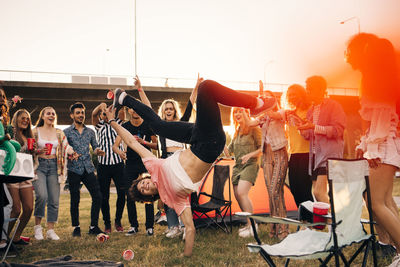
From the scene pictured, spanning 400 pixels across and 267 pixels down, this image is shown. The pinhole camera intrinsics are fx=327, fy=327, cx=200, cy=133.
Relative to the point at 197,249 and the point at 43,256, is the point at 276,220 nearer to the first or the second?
the point at 197,249

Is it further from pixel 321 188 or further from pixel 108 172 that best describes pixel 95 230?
pixel 321 188

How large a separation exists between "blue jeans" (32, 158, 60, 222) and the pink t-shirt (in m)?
2.29

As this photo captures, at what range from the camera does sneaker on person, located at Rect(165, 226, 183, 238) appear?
532cm

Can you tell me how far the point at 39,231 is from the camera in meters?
5.38

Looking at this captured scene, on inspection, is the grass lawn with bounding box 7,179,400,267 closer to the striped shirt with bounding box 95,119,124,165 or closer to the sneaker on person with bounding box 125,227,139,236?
the sneaker on person with bounding box 125,227,139,236

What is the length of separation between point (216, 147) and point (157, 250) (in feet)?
6.04

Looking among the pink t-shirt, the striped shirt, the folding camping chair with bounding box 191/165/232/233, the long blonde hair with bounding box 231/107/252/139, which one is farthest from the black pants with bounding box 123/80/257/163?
the striped shirt

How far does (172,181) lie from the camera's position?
12.3ft

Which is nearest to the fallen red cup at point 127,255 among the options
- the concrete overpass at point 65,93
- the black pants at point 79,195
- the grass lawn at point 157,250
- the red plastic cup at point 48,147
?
the grass lawn at point 157,250

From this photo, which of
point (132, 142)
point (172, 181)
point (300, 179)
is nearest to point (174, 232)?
point (172, 181)

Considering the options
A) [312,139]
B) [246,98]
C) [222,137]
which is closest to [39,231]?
[222,137]

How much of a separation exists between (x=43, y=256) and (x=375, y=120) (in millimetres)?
4341

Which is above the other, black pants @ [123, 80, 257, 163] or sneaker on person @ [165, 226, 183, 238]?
black pants @ [123, 80, 257, 163]

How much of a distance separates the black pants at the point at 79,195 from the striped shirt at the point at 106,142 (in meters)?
0.36
